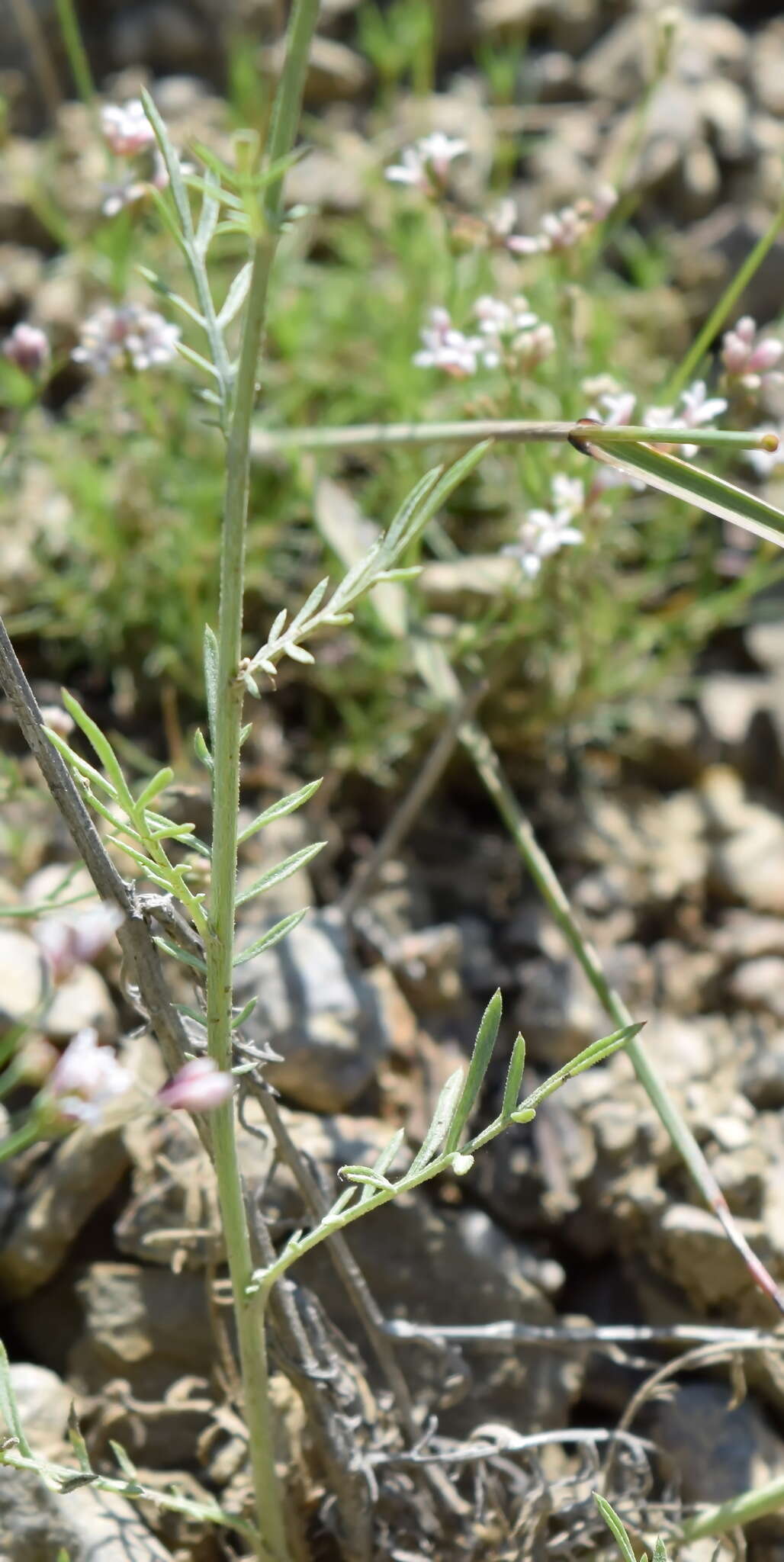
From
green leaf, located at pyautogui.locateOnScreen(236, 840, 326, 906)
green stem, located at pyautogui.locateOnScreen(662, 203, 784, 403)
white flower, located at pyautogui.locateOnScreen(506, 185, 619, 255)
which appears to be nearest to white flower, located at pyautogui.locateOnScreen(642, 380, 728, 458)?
green stem, located at pyautogui.locateOnScreen(662, 203, 784, 403)

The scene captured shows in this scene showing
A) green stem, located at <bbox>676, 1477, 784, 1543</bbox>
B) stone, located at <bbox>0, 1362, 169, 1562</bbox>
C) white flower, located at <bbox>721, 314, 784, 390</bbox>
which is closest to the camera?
green stem, located at <bbox>676, 1477, 784, 1543</bbox>

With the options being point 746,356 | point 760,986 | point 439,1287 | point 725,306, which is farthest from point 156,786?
point 760,986

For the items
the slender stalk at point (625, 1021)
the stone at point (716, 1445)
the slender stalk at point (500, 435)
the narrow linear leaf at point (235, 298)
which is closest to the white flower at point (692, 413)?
the slender stalk at point (500, 435)

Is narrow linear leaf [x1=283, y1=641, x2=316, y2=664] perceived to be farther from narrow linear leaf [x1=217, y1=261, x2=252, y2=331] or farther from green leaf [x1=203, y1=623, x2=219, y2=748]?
narrow linear leaf [x1=217, y1=261, x2=252, y2=331]

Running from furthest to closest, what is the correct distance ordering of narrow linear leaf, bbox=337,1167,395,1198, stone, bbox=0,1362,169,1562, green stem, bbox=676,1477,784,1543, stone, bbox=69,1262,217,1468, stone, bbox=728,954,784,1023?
stone, bbox=728,954,784,1023 < stone, bbox=69,1262,217,1468 < stone, bbox=0,1362,169,1562 < green stem, bbox=676,1477,784,1543 < narrow linear leaf, bbox=337,1167,395,1198

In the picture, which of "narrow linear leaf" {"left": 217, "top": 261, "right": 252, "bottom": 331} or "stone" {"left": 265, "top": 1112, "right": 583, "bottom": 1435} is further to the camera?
"stone" {"left": 265, "top": 1112, "right": 583, "bottom": 1435}

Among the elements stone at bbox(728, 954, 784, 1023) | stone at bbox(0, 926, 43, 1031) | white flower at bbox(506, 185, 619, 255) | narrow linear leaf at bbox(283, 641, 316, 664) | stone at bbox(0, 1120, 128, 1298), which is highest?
white flower at bbox(506, 185, 619, 255)

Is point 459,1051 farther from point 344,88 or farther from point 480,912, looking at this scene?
point 344,88
